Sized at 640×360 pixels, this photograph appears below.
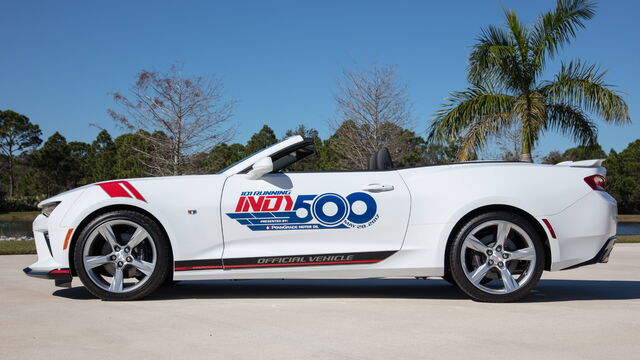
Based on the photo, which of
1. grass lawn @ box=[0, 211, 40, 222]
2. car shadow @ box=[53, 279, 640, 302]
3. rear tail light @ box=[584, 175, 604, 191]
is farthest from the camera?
grass lawn @ box=[0, 211, 40, 222]

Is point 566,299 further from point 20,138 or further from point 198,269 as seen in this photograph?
point 20,138

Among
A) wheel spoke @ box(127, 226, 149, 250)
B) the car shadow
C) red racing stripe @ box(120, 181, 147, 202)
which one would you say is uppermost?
red racing stripe @ box(120, 181, 147, 202)

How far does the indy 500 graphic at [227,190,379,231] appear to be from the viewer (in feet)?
15.7

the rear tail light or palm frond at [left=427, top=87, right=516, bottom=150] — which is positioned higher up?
palm frond at [left=427, top=87, right=516, bottom=150]

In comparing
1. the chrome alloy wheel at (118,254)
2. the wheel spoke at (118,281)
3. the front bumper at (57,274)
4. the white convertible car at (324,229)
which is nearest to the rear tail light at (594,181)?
the white convertible car at (324,229)

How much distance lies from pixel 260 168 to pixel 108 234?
139 cm

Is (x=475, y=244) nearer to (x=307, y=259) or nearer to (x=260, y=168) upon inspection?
(x=307, y=259)

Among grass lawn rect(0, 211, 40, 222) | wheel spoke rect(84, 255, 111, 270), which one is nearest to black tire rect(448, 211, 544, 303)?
wheel spoke rect(84, 255, 111, 270)

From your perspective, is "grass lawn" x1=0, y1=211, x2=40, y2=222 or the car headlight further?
"grass lawn" x1=0, y1=211, x2=40, y2=222

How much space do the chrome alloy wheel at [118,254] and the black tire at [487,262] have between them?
98.7 inches

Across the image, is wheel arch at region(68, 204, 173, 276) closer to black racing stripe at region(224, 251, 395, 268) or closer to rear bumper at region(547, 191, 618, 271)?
black racing stripe at region(224, 251, 395, 268)

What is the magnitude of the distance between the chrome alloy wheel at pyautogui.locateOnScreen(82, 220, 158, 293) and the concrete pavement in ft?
0.66

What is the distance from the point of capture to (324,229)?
188 inches

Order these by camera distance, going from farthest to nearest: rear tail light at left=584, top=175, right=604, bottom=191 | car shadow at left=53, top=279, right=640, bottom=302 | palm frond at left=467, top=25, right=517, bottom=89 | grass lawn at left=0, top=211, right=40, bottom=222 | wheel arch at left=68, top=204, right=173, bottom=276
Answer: grass lawn at left=0, top=211, right=40, bottom=222 < palm frond at left=467, top=25, right=517, bottom=89 < car shadow at left=53, top=279, right=640, bottom=302 < rear tail light at left=584, top=175, right=604, bottom=191 < wheel arch at left=68, top=204, right=173, bottom=276
